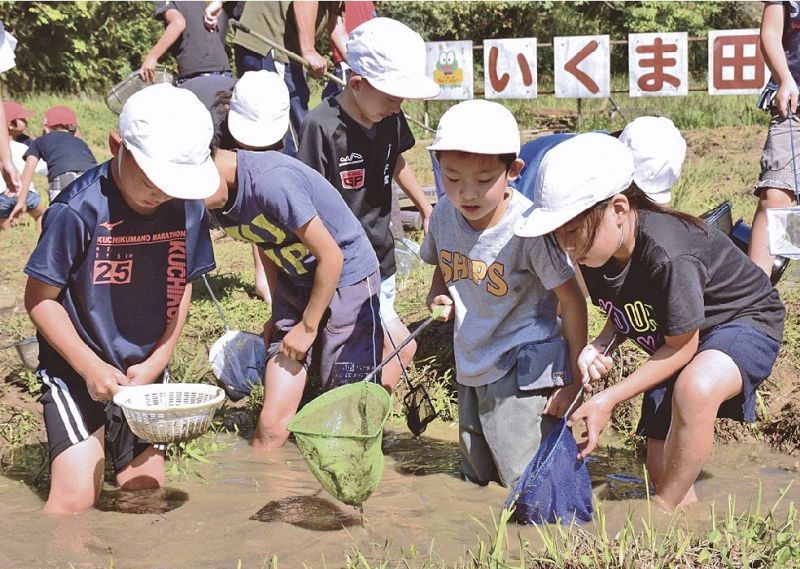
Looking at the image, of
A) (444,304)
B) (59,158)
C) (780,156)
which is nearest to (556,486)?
(444,304)

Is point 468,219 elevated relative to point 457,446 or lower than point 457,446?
elevated

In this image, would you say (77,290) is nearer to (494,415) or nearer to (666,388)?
(494,415)

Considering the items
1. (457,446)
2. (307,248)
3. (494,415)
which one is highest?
(307,248)

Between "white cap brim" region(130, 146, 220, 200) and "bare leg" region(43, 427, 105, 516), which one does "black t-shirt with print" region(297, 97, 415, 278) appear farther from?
"bare leg" region(43, 427, 105, 516)

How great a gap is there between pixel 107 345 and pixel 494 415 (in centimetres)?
142

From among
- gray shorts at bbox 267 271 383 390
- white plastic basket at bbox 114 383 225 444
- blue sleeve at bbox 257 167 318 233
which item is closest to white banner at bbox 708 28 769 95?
gray shorts at bbox 267 271 383 390

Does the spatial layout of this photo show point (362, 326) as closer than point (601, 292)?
No

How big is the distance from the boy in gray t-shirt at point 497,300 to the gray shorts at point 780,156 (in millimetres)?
1879

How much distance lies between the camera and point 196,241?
3721mm

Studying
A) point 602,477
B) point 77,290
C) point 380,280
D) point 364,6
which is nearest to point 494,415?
point 602,477

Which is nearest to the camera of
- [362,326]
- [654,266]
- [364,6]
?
[654,266]

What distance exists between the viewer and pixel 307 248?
4.02 meters

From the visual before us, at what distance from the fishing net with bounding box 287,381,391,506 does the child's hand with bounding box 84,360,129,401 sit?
25.0 inches

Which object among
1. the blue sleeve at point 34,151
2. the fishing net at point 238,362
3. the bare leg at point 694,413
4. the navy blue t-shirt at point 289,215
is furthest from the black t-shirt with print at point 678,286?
the blue sleeve at point 34,151
